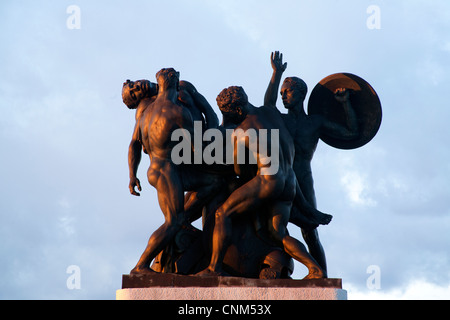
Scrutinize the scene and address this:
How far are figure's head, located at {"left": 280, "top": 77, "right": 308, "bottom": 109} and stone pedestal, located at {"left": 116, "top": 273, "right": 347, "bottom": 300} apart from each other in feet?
9.20

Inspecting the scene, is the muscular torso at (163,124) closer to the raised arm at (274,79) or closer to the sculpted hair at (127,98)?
the sculpted hair at (127,98)

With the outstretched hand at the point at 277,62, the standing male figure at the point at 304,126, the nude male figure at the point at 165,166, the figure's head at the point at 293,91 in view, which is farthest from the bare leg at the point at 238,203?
the outstretched hand at the point at 277,62

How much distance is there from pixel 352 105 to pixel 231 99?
2.08 m

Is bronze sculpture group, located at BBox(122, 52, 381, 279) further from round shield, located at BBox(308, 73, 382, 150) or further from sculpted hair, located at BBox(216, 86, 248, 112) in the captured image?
round shield, located at BBox(308, 73, 382, 150)

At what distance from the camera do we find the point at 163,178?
33.8 feet

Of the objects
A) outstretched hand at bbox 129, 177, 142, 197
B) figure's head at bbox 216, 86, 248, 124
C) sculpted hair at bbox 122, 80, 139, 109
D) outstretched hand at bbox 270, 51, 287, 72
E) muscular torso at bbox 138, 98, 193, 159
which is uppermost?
outstretched hand at bbox 270, 51, 287, 72

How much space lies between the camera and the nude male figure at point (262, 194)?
1019cm

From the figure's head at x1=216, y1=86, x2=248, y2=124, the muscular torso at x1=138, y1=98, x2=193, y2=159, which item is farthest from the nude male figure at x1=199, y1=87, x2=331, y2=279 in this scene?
the muscular torso at x1=138, y1=98, x2=193, y2=159

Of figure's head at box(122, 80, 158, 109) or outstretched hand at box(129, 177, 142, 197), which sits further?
figure's head at box(122, 80, 158, 109)

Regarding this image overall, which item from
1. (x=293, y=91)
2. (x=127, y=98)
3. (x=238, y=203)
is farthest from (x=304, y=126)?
(x=127, y=98)

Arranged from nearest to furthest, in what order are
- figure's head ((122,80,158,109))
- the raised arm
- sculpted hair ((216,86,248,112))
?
sculpted hair ((216,86,248,112)) < figure's head ((122,80,158,109)) < the raised arm

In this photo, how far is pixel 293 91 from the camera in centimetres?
1138

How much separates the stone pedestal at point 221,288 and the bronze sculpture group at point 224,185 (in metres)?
0.16

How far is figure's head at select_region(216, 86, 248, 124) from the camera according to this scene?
417 inches
